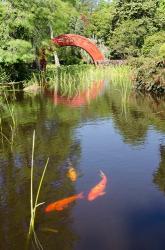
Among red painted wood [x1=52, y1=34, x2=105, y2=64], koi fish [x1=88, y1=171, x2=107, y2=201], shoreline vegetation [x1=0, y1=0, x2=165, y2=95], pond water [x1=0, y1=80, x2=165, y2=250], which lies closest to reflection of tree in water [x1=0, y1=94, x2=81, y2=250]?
pond water [x1=0, y1=80, x2=165, y2=250]

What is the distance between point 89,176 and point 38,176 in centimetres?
133

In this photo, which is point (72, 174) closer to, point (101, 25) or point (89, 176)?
point (89, 176)

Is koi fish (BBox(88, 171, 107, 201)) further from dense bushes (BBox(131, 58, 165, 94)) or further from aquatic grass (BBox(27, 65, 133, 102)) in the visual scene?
aquatic grass (BBox(27, 65, 133, 102))

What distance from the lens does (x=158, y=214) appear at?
8609 mm

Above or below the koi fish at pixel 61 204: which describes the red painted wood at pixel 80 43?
above

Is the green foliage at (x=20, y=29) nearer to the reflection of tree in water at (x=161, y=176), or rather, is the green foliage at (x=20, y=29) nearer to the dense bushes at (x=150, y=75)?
the dense bushes at (x=150, y=75)

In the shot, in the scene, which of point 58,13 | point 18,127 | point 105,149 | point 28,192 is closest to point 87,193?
point 28,192

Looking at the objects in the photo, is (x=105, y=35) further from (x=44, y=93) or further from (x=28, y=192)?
(x=28, y=192)

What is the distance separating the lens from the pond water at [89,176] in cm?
793

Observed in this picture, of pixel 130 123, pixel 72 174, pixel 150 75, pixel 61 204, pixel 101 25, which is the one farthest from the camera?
pixel 101 25

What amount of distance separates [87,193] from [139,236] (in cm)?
218

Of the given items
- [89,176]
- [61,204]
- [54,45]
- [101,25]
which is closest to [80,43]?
[54,45]

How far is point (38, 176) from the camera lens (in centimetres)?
1118

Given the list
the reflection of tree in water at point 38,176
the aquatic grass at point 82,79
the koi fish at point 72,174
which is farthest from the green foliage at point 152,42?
the koi fish at point 72,174
